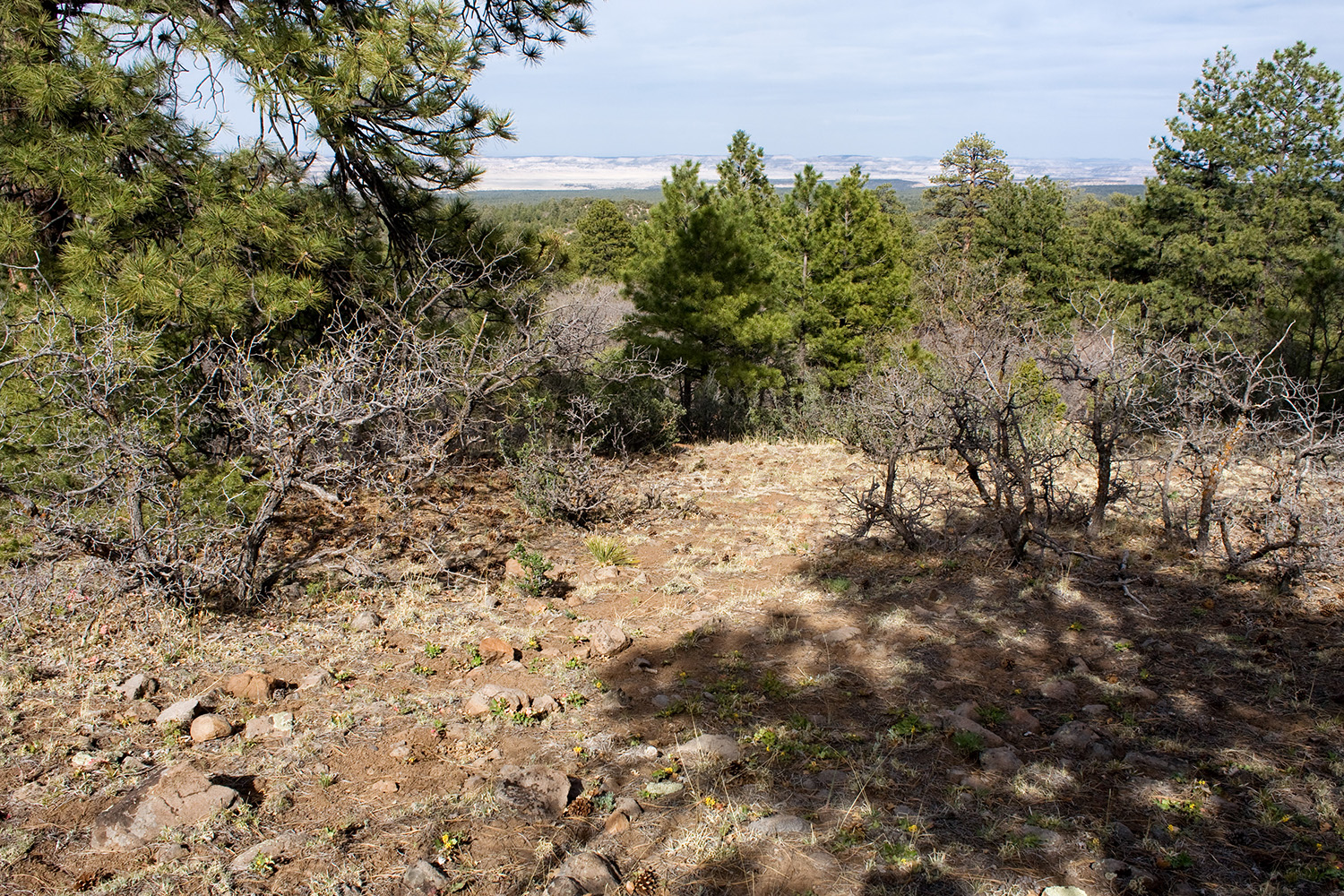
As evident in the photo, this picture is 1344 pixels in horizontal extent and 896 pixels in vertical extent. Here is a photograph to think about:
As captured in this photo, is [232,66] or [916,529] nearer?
[232,66]

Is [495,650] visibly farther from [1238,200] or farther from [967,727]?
[1238,200]

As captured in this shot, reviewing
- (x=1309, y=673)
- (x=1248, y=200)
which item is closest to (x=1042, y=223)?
(x=1248, y=200)

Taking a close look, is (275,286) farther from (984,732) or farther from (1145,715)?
(1145,715)

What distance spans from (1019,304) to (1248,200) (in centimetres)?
634

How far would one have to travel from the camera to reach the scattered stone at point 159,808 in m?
2.77

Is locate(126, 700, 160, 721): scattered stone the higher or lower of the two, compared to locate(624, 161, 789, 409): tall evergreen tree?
lower

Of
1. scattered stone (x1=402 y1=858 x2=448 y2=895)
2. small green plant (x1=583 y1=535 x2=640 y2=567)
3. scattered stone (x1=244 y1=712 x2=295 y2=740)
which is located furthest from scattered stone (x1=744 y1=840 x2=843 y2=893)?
small green plant (x1=583 y1=535 x2=640 y2=567)

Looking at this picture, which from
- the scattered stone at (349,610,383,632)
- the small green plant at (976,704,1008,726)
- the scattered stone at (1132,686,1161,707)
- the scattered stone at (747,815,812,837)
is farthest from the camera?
the scattered stone at (349,610,383,632)

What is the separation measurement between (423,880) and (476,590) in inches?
120

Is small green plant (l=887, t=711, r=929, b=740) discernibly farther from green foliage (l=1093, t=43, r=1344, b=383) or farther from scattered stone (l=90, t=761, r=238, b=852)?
green foliage (l=1093, t=43, r=1344, b=383)

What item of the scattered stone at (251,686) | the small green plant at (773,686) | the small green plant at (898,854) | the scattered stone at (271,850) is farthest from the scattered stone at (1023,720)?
the scattered stone at (251,686)

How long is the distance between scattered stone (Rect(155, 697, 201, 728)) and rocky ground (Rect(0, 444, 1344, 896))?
0.04ft

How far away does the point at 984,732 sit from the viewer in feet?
11.9

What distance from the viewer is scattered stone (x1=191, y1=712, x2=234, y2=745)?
3449 millimetres
